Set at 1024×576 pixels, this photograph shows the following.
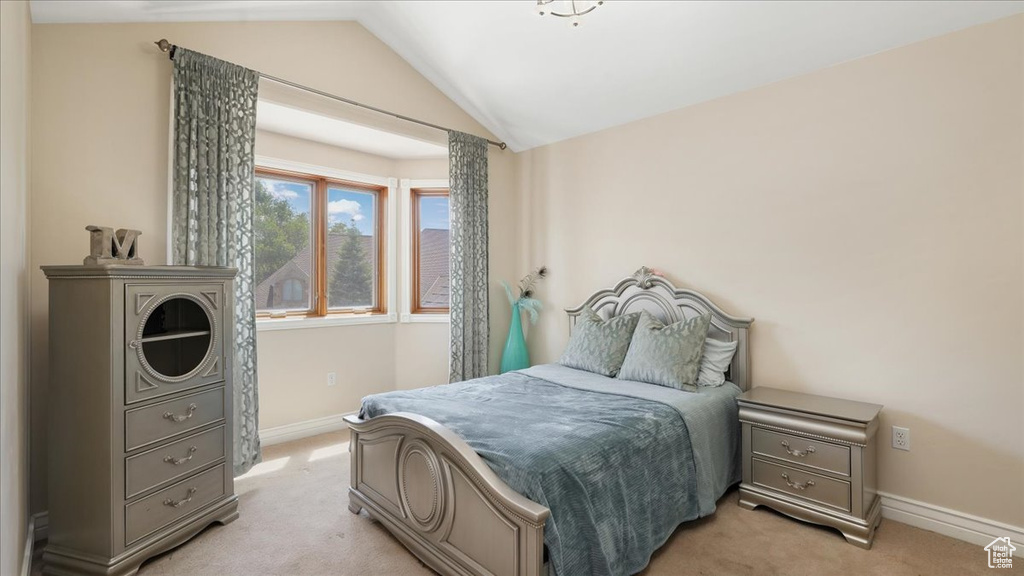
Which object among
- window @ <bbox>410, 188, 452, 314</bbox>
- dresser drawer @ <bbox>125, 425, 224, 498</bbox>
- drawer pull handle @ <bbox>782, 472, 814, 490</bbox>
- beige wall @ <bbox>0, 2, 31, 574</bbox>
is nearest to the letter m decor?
beige wall @ <bbox>0, 2, 31, 574</bbox>

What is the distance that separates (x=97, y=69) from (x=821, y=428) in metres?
4.23

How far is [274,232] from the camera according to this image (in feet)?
13.2

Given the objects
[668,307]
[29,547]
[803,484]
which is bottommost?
[29,547]

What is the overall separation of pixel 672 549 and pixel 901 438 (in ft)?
4.79

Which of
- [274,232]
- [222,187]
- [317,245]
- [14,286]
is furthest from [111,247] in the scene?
[317,245]

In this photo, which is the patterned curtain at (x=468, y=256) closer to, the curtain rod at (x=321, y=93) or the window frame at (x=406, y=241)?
the curtain rod at (x=321, y=93)

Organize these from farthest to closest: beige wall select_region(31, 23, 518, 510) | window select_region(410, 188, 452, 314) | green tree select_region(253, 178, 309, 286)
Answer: window select_region(410, 188, 452, 314) → green tree select_region(253, 178, 309, 286) → beige wall select_region(31, 23, 518, 510)

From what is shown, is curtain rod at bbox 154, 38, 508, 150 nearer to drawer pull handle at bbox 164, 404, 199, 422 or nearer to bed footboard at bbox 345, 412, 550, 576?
drawer pull handle at bbox 164, 404, 199, 422

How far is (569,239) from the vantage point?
427 centimetres

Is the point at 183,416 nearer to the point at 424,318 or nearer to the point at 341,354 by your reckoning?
the point at 341,354

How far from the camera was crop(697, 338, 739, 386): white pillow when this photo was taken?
3.03 metres

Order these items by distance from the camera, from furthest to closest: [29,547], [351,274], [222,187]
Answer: [351,274] → [222,187] → [29,547]

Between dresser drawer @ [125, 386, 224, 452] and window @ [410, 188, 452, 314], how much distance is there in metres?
2.35

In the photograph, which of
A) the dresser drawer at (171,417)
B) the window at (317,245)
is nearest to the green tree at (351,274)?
the window at (317,245)
